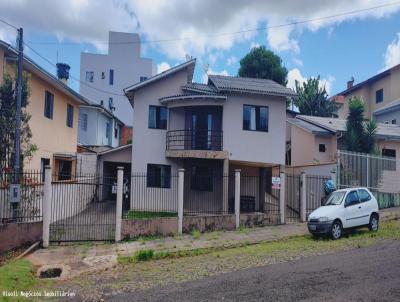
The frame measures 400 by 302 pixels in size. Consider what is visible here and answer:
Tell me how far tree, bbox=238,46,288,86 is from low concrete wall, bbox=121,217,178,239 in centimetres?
2581

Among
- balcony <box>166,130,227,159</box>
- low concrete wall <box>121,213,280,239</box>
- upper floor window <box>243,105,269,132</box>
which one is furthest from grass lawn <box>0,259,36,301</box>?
upper floor window <box>243,105,269,132</box>

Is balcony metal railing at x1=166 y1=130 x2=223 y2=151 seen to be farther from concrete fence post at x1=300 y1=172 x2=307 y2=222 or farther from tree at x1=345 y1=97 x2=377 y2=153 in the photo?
tree at x1=345 y1=97 x2=377 y2=153

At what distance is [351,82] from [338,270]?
133 feet

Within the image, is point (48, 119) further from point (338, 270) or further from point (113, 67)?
point (113, 67)

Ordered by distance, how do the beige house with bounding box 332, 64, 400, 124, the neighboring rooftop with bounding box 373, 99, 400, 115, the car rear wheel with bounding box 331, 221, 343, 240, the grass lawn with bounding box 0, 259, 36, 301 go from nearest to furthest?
1. the grass lawn with bounding box 0, 259, 36, 301
2. the car rear wheel with bounding box 331, 221, 343, 240
3. the neighboring rooftop with bounding box 373, 99, 400, 115
4. the beige house with bounding box 332, 64, 400, 124

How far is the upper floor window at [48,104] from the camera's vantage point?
19547 mm

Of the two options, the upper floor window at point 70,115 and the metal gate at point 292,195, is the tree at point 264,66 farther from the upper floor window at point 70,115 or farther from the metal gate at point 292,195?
the metal gate at point 292,195

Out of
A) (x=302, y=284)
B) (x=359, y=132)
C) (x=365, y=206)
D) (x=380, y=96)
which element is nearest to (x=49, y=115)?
(x=365, y=206)

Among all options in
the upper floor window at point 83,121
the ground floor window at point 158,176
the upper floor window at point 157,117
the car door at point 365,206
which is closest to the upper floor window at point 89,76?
the upper floor window at point 83,121

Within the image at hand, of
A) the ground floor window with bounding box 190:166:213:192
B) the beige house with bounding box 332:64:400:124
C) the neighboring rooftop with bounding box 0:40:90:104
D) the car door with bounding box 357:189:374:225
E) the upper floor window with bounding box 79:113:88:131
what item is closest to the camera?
the car door with bounding box 357:189:374:225

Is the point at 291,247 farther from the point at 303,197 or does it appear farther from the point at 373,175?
the point at 373,175

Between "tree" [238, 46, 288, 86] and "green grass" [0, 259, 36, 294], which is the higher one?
"tree" [238, 46, 288, 86]

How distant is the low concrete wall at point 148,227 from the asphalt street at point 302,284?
616 cm

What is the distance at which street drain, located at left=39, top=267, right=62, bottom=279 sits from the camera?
9711 millimetres
